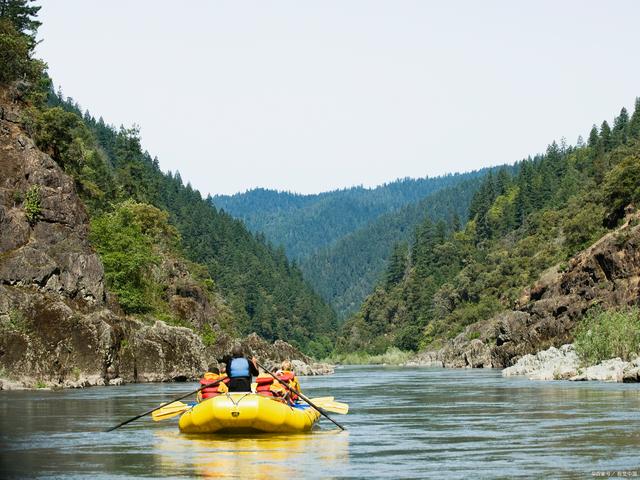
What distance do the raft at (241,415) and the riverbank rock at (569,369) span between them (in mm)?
31758

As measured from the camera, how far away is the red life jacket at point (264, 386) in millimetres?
Answer: 30562

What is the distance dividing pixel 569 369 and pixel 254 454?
152 feet

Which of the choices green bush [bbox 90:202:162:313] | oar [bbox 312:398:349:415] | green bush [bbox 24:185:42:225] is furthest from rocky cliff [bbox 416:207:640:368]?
oar [bbox 312:398:349:415]

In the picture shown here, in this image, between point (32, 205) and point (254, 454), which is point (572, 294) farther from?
point (254, 454)

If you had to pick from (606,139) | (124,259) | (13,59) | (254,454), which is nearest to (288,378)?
(254,454)

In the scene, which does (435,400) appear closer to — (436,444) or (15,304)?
(436,444)

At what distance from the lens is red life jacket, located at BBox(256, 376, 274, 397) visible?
3056cm

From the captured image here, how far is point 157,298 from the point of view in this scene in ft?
320

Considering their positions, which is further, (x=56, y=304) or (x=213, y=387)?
(x=56, y=304)

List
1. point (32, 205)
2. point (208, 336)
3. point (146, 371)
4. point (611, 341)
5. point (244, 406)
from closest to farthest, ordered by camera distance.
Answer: point (244, 406), point (611, 341), point (32, 205), point (146, 371), point (208, 336)

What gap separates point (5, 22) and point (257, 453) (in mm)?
68343

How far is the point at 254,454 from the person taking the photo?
24828 millimetres

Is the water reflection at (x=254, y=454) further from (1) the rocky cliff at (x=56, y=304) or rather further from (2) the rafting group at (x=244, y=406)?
(1) the rocky cliff at (x=56, y=304)

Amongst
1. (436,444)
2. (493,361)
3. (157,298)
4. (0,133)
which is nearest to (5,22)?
(0,133)
